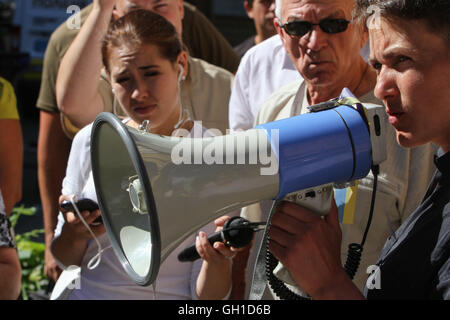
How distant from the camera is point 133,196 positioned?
133cm

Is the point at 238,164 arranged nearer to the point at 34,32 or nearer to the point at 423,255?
the point at 423,255

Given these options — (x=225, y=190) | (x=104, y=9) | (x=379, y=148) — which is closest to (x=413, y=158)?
(x=379, y=148)

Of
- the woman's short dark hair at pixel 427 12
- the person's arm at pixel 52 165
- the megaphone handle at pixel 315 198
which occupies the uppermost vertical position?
the woman's short dark hair at pixel 427 12

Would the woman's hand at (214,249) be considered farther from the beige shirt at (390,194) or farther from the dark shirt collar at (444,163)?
the dark shirt collar at (444,163)

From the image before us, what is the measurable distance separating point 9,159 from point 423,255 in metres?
2.02

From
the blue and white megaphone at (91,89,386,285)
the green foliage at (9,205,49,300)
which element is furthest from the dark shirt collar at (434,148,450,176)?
the green foliage at (9,205,49,300)

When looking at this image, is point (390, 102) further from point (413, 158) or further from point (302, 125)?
point (413, 158)

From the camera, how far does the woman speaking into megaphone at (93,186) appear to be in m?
1.93

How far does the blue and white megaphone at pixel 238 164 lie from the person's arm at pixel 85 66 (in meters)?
1.00

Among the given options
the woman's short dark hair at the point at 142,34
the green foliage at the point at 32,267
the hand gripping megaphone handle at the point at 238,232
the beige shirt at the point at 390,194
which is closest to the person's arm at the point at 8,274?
the hand gripping megaphone handle at the point at 238,232

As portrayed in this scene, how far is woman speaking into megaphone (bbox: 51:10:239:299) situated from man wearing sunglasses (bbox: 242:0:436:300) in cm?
31

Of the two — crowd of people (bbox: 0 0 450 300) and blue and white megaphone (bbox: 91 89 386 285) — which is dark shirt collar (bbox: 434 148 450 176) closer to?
crowd of people (bbox: 0 0 450 300)

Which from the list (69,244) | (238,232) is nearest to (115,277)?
(69,244)

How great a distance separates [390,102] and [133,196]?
24.3 inches
